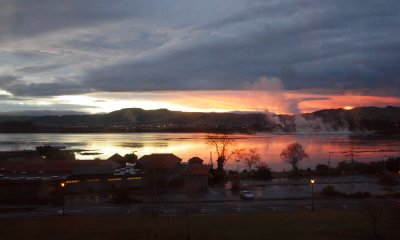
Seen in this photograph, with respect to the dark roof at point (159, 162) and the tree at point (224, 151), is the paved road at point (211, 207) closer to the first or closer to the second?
the dark roof at point (159, 162)

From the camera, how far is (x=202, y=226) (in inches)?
470

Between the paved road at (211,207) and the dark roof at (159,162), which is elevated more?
the dark roof at (159,162)

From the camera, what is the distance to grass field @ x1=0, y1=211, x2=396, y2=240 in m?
10.9

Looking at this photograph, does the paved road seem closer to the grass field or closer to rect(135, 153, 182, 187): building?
the grass field

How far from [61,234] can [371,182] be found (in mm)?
16717

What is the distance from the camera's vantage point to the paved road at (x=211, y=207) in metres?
14.4

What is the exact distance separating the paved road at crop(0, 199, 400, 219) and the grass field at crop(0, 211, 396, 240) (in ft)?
3.43

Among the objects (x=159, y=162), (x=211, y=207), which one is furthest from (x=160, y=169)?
(x=211, y=207)

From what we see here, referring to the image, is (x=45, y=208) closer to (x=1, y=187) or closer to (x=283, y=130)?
(x=1, y=187)

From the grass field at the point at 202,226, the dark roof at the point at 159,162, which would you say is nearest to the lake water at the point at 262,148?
the dark roof at the point at 159,162

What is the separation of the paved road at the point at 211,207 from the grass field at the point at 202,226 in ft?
3.43

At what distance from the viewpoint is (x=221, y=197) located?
17.7 metres

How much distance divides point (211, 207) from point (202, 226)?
326 centimetres

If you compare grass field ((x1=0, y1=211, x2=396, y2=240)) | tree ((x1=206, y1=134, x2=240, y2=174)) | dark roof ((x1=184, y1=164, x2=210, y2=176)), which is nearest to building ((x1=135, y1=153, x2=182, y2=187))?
dark roof ((x1=184, y1=164, x2=210, y2=176))
